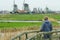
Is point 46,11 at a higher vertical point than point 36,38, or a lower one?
lower

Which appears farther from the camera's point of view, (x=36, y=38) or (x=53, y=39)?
(x=53, y=39)

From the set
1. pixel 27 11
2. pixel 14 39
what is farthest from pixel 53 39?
pixel 27 11

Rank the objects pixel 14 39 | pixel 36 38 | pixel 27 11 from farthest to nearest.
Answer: pixel 27 11 < pixel 36 38 < pixel 14 39

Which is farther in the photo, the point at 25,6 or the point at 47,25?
the point at 25,6

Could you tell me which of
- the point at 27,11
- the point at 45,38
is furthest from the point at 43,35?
the point at 27,11

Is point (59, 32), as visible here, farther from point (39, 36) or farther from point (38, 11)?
point (38, 11)

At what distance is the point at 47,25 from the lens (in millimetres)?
12102

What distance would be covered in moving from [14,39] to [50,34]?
6.46ft

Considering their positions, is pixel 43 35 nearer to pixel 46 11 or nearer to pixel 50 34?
pixel 50 34

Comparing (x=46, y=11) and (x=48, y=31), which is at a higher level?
(x=48, y=31)

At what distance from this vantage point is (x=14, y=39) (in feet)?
35.1

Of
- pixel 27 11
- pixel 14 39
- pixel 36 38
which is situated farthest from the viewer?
pixel 27 11

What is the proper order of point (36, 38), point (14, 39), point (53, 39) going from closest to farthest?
point (14, 39) → point (36, 38) → point (53, 39)

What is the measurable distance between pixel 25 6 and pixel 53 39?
358 feet
